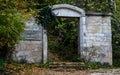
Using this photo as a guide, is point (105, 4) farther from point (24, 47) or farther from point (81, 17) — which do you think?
point (24, 47)

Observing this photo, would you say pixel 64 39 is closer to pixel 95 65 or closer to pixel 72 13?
pixel 72 13

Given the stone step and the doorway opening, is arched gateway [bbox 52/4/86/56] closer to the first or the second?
the doorway opening

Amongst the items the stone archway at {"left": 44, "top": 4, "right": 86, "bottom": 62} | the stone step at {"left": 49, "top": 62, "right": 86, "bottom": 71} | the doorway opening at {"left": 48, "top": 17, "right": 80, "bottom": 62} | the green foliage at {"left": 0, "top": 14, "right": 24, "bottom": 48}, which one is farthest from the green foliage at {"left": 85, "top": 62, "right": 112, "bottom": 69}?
the green foliage at {"left": 0, "top": 14, "right": 24, "bottom": 48}

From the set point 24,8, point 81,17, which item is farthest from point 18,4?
point 81,17

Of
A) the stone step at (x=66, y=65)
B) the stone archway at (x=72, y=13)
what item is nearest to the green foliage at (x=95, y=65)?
the stone step at (x=66, y=65)

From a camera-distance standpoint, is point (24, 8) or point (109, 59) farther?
point (109, 59)

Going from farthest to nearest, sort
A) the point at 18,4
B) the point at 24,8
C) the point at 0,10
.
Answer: the point at 24,8 → the point at 18,4 → the point at 0,10

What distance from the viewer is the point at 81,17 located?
56.4ft

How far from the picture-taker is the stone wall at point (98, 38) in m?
17.1

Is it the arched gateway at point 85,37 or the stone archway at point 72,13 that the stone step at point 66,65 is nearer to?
the arched gateway at point 85,37

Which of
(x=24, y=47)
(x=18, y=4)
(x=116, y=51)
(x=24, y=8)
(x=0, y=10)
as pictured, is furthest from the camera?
(x=116, y=51)

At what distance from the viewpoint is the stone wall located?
17141 mm

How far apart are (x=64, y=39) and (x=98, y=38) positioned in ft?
9.77

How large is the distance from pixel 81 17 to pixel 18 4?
17.9 feet
